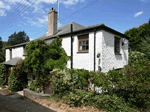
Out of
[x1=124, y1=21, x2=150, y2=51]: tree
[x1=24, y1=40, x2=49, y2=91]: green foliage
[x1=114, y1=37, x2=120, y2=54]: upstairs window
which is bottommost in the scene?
[x1=24, y1=40, x2=49, y2=91]: green foliage

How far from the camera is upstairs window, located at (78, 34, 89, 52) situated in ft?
26.6

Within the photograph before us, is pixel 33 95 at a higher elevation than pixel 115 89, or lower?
lower

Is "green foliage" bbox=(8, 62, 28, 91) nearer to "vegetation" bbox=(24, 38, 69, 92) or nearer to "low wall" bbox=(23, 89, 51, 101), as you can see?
"vegetation" bbox=(24, 38, 69, 92)

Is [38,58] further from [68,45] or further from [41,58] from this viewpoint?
[68,45]

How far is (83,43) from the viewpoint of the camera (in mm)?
8375

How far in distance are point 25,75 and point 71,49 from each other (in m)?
5.16

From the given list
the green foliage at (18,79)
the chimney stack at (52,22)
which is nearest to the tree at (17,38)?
the chimney stack at (52,22)

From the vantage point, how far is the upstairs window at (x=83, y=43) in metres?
8.11

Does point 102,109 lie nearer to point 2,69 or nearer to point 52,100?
point 52,100

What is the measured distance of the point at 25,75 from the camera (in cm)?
991

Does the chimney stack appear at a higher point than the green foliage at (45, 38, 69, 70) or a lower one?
higher

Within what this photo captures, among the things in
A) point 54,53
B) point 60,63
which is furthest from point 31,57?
point 60,63

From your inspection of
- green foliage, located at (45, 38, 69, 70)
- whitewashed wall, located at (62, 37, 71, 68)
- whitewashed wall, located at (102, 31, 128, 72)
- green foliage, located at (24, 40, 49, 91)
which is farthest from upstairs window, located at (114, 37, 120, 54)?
green foliage, located at (24, 40, 49, 91)

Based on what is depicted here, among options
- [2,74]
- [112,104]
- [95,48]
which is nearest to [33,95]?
[112,104]
